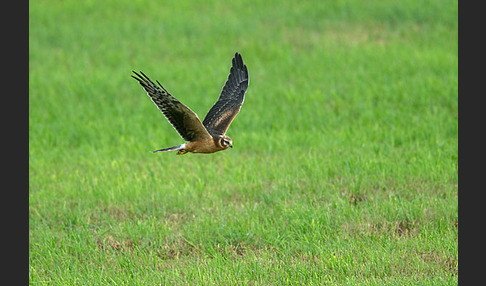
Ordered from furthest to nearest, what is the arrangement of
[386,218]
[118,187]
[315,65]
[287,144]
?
[315,65] < [287,144] < [118,187] < [386,218]

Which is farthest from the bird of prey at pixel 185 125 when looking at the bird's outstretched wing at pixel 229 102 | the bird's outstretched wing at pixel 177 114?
the bird's outstretched wing at pixel 229 102

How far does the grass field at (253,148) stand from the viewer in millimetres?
7352

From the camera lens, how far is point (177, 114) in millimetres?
6121

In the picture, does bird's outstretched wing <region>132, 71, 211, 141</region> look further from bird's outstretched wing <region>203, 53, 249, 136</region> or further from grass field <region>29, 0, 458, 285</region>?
grass field <region>29, 0, 458, 285</region>

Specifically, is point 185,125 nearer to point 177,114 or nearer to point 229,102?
point 177,114

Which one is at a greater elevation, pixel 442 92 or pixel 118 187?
pixel 442 92

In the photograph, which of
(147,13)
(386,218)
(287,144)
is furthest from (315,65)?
(386,218)

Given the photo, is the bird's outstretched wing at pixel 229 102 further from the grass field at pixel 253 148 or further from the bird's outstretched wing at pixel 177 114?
the grass field at pixel 253 148

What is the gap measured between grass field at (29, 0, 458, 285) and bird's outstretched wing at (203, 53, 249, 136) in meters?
1.40

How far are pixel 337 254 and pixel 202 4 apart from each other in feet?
39.8

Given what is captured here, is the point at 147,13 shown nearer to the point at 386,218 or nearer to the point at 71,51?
the point at 71,51

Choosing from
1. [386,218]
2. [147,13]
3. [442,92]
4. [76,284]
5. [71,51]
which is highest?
[147,13]

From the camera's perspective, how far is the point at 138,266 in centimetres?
729

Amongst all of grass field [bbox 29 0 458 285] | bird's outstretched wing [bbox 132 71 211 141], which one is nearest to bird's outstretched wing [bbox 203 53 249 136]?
bird's outstretched wing [bbox 132 71 211 141]
